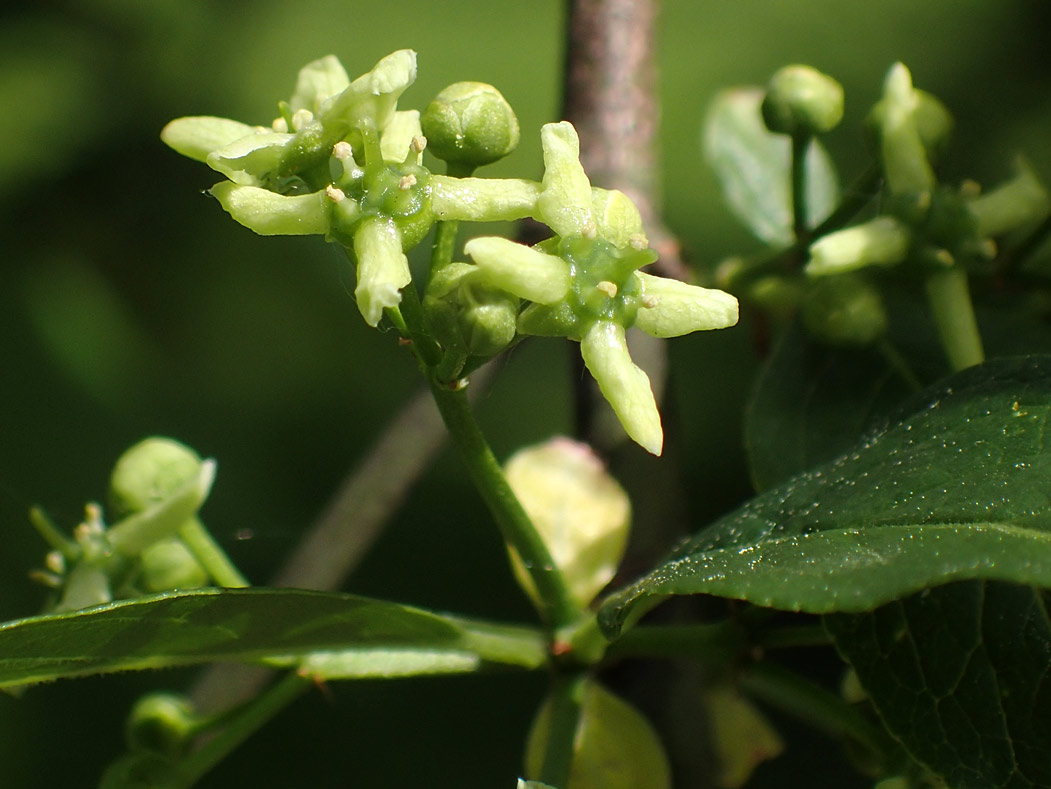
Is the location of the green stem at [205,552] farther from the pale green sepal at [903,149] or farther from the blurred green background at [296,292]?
the blurred green background at [296,292]

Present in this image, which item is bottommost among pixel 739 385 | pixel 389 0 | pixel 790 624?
pixel 739 385

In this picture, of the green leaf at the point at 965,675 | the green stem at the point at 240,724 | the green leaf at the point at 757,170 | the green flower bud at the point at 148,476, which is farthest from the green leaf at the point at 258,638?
the green leaf at the point at 757,170

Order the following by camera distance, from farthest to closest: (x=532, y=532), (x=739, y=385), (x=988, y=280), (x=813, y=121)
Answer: (x=739, y=385) < (x=988, y=280) < (x=813, y=121) < (x=532, y=532)

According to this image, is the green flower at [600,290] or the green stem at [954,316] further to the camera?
the green stem at [954,316]

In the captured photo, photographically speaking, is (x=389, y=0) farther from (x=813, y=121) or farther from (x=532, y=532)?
(x=532, y=532)

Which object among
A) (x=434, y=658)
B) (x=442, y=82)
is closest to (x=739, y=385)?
(x=442, y=82)

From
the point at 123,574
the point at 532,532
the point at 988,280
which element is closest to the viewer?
the point at 532,532

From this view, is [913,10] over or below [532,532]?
over
